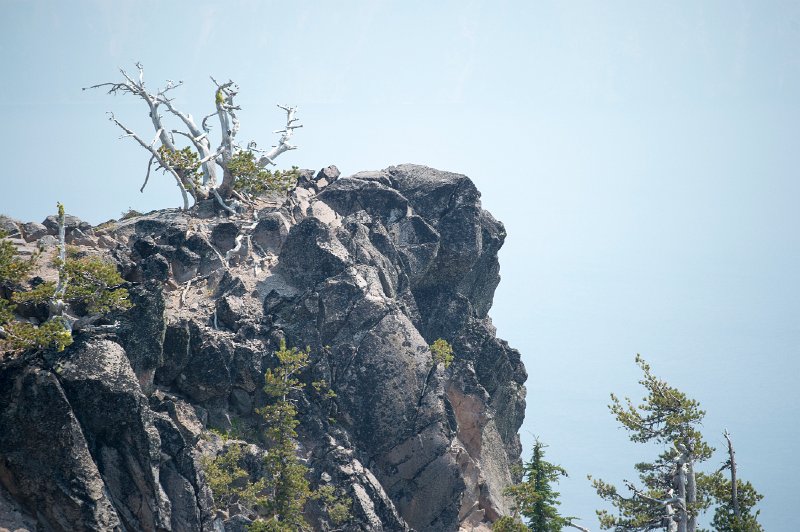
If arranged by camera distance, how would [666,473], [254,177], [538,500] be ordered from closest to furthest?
[666,473], [538,500], [254,177]

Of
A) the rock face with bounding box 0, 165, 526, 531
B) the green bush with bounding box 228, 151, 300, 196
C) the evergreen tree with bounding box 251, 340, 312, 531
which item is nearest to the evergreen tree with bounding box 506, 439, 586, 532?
the rock face with bounding box 0, 165, 526, 531

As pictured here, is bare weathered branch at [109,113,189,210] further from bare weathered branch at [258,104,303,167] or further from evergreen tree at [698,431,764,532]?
evergreen tree at [698,431,764,532]

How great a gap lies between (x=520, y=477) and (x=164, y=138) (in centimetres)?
4340

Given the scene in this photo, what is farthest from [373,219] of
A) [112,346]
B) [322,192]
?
[112,346]

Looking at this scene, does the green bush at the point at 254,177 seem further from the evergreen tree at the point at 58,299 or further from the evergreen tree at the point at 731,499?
the evergreen tree at the point at 731,499

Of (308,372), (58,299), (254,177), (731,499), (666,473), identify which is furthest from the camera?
(254,177)

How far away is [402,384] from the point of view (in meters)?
57.1

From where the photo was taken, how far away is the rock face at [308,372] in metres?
40.3

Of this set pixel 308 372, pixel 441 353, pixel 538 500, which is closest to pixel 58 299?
pixel 308 372

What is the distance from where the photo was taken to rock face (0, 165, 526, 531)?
40281mm

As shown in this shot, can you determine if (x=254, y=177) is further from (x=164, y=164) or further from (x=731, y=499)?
(x=731, y=499)

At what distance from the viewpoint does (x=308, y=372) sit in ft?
183

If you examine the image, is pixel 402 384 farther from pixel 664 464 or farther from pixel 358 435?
pixel 664 464

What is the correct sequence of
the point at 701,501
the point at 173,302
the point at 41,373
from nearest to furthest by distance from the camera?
the point at 41,373
the point at 701,501
the point at 173,302
